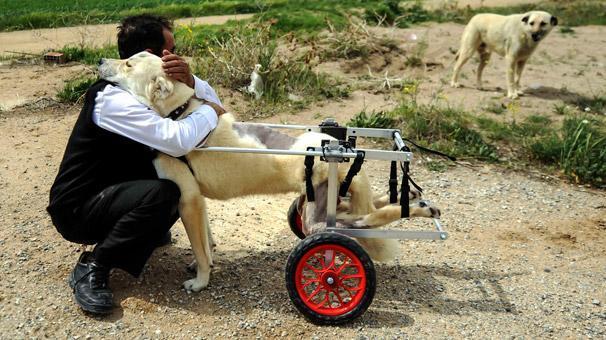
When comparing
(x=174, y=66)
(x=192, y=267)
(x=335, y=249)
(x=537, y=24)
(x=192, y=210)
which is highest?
(x=174, y=66)

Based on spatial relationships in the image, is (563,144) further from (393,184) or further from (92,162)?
(92,162)

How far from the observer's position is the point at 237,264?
4.21 meters

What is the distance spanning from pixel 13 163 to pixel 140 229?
2.81 m

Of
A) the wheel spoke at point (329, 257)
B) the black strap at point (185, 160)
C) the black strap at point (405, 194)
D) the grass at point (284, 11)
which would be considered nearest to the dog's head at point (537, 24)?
the grass at point (284, 11)

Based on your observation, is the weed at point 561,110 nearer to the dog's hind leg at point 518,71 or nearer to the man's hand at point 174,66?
the dog's hind leg at point 518,71

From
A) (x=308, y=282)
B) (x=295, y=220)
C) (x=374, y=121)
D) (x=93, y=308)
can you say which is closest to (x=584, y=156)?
(x=374, y=121)

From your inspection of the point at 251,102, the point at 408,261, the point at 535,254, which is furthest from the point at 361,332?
the point at 251,102

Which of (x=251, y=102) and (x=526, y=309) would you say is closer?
(x=526, y=309)

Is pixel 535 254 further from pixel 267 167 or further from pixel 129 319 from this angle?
Result: pixel 129 319

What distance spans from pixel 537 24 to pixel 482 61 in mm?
1014

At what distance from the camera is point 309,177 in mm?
3510

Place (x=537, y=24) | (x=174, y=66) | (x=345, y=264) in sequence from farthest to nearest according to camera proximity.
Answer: (x=537, y=24)
(x=174, y=66)
(x=345, y=264)

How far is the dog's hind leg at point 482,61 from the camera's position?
9.44 meters

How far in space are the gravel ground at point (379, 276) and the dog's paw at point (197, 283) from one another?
47 mm
